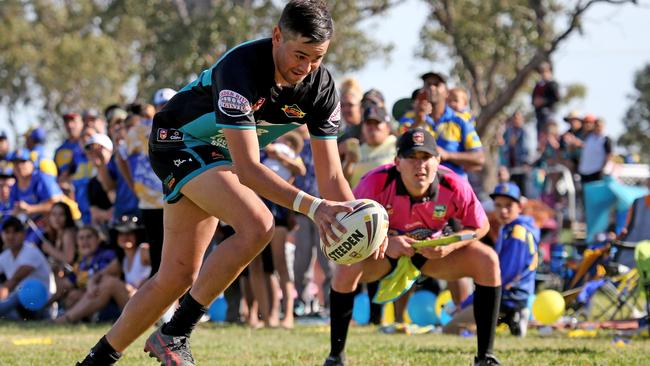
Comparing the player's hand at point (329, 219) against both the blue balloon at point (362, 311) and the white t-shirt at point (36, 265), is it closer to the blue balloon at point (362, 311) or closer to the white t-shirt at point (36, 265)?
the blue balloon at point (362, 311)

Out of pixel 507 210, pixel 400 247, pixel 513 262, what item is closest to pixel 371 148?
pixel 507 210

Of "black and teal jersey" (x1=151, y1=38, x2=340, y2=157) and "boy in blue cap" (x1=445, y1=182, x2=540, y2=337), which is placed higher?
"black and teal jersey" (x1=151, y1=38, x2=340, y2=157)

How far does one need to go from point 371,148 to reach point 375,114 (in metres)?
0.37

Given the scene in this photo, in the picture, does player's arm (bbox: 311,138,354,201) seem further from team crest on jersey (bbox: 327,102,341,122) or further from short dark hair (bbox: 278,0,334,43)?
short dark hair (bbox: 278,0,334,43)

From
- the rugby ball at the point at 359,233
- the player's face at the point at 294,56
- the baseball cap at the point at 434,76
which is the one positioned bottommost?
the rugby ball at the point at 359,233

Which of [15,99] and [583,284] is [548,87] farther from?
[15,99]

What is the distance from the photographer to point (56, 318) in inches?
492

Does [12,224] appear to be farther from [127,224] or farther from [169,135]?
[169,135]

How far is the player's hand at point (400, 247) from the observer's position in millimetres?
7312

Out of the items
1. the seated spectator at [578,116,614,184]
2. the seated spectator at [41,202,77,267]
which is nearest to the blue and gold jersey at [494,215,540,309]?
the seated spectator at [41,202,77,267]

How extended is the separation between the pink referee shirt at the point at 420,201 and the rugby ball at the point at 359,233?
240cm

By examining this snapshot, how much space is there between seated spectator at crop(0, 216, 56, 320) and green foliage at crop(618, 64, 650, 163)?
32597mm

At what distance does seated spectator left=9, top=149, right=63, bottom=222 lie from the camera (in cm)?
1345

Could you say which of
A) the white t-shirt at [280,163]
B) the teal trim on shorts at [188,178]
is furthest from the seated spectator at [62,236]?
the teal trim on shorts at [188,178]
